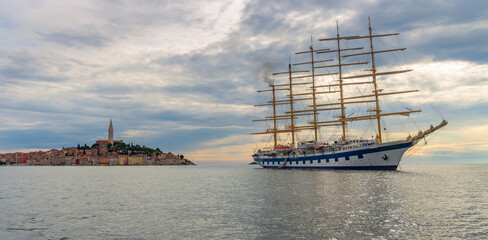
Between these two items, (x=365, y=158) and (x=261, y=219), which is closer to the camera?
(x=261, y=219)

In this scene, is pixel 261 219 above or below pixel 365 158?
below

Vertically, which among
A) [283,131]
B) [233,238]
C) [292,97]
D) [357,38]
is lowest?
[233,238]

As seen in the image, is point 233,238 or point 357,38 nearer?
point 233,238

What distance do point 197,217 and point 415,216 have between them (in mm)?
14576

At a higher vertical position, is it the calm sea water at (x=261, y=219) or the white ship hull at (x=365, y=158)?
the white ship hull at (x=365, y=158)

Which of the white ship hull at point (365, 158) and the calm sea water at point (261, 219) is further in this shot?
the white ship hull at point (365, 158)

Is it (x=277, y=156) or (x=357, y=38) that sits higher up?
(x=357, y=38)

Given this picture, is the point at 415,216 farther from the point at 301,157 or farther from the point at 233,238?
the point at 301,157

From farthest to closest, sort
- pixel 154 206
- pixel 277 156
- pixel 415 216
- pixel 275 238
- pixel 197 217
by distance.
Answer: pixel 277 156 < pixel 154 206 < pixel 197 217 < pixel 415 216 < pixel 275 238

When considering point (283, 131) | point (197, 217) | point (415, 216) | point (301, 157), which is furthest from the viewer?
point (283, 131)

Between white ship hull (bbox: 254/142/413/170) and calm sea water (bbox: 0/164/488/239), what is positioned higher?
white ship hull (bbox: 254/142/413/170)

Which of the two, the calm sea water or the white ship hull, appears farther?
the white ship hull

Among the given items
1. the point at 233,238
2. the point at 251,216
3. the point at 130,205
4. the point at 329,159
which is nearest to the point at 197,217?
the point at 251,216

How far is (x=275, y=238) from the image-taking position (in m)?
15.8
